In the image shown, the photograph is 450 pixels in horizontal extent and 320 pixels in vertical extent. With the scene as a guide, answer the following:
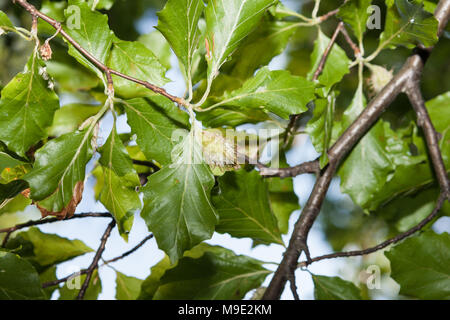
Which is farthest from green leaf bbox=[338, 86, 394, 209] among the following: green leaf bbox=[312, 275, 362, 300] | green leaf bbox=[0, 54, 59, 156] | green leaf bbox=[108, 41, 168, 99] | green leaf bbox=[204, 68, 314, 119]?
green leaf bbox=[0, 54, 59, 156]

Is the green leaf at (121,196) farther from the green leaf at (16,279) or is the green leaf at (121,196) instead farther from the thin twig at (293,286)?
the thin twig at (293,286)

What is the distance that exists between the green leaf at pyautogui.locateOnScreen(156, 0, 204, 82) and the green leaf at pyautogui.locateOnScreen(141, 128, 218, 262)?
0.33ft

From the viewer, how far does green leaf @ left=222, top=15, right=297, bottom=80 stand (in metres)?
0.71

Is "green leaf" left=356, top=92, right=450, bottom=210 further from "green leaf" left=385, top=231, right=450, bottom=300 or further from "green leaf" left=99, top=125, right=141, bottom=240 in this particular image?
"green leaf" left=99, top=125, right=141, bottom=240

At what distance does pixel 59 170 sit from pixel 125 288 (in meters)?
0.42

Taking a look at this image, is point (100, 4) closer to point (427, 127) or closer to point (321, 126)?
point (321, 126)

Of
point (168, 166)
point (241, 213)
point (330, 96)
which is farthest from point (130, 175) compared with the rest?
point (330, 96)

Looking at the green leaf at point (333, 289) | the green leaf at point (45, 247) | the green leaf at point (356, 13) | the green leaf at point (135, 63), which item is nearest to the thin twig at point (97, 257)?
the green leaf at point (45, 247)

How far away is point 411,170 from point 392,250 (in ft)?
0.47

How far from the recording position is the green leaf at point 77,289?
0.72 meters

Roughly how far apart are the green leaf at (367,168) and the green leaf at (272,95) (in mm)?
253

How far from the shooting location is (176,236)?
507mm

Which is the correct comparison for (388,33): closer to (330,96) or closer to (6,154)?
(330,96)
